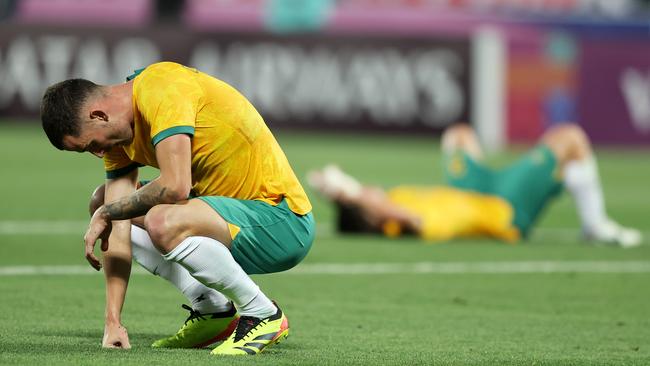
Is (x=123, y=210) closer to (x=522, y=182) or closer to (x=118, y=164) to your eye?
(x=118, y=164)

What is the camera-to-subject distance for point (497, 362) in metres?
5.96

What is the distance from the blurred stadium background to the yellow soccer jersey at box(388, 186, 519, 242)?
23 cm

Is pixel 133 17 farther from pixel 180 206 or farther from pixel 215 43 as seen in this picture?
pixel 180 206

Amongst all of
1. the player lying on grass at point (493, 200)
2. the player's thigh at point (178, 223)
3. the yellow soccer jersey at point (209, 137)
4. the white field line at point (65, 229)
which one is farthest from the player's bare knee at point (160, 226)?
the white field line at point (65, 229)

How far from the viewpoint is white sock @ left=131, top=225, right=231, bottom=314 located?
6.34 metres

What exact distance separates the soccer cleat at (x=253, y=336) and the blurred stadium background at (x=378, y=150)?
0.28ft

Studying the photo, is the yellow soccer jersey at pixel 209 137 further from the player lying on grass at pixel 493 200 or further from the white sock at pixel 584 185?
the white sock at pixel 584 185

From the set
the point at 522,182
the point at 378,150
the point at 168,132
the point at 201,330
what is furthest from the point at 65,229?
the point at 378,150

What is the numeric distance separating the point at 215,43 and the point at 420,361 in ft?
59.3

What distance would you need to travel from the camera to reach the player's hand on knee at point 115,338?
6.02 m

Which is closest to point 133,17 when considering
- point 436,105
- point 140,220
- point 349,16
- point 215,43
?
point 349,16

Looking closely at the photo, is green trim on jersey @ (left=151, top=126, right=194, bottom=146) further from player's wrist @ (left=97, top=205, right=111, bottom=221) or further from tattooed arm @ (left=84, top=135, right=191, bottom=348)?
player's wrist @ (left=97, top=205, right=111, bottom=221)

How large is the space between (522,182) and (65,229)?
385cm

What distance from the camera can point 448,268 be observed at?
9836mm
